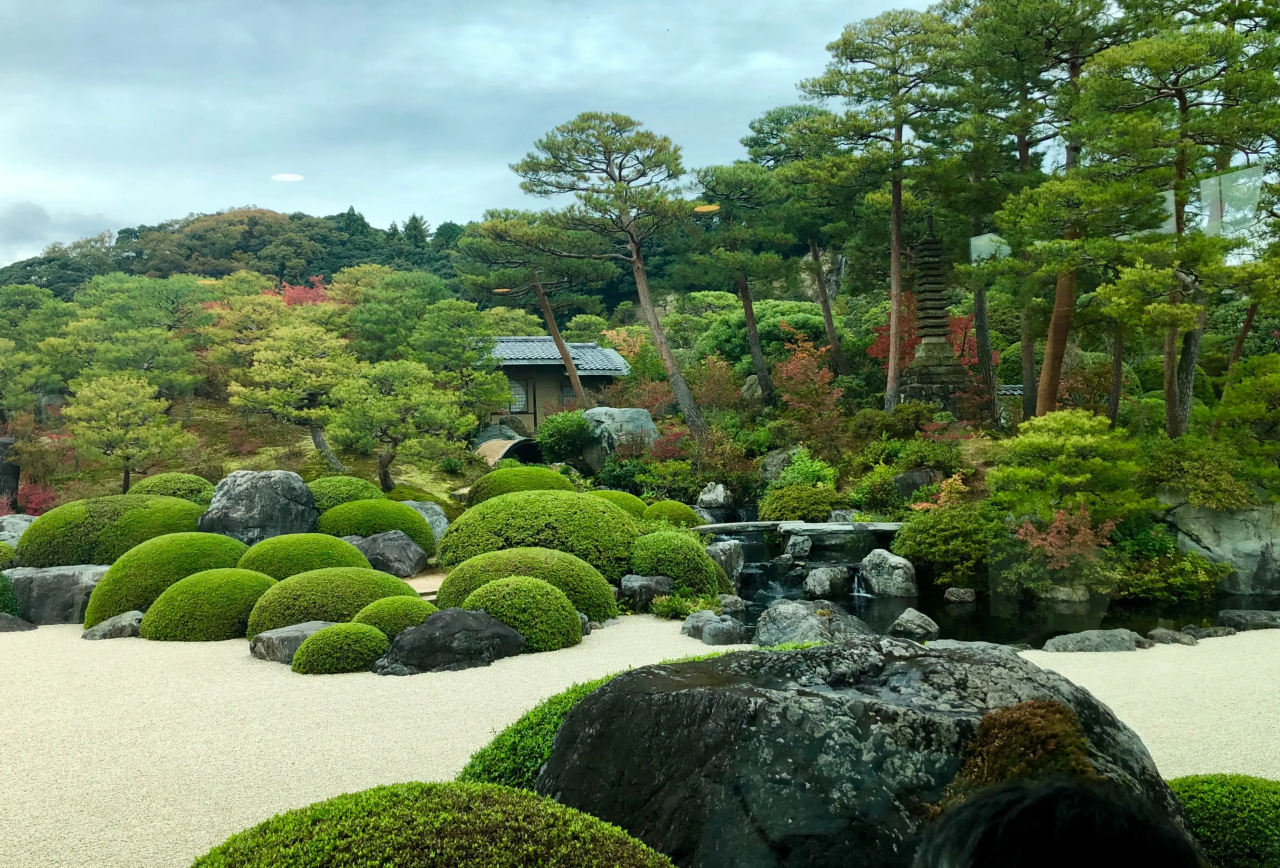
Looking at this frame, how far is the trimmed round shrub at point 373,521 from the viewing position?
1234 centimetres

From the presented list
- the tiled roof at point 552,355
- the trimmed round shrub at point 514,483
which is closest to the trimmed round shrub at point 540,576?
the trimmed round shrub at point 514,483

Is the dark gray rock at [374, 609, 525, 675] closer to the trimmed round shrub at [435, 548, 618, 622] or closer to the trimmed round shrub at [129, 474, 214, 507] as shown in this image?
the trimmed round shrub at [435, 548, 618, 622]

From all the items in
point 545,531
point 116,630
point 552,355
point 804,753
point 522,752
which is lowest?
point 116,630

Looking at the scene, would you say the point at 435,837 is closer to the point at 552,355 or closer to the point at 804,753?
the point at 804,753

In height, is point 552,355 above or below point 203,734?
above

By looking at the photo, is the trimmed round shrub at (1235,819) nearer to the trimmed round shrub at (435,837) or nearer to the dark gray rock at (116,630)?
the trimmed round shrub at (435,837)

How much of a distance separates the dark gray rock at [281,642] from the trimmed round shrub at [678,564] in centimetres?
389

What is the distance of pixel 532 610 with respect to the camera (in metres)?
7.57

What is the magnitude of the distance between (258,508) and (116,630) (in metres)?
3.52

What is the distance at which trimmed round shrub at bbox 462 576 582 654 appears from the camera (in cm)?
748

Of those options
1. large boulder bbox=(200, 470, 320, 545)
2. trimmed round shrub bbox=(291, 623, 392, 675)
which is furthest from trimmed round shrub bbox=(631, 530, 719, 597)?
large boulder bbox=(200, 470, 320, 545)

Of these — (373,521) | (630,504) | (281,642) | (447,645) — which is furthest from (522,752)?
(630,504)

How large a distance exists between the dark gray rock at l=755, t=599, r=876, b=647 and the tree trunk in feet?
44.3

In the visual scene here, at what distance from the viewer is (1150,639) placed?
832 centimetres
